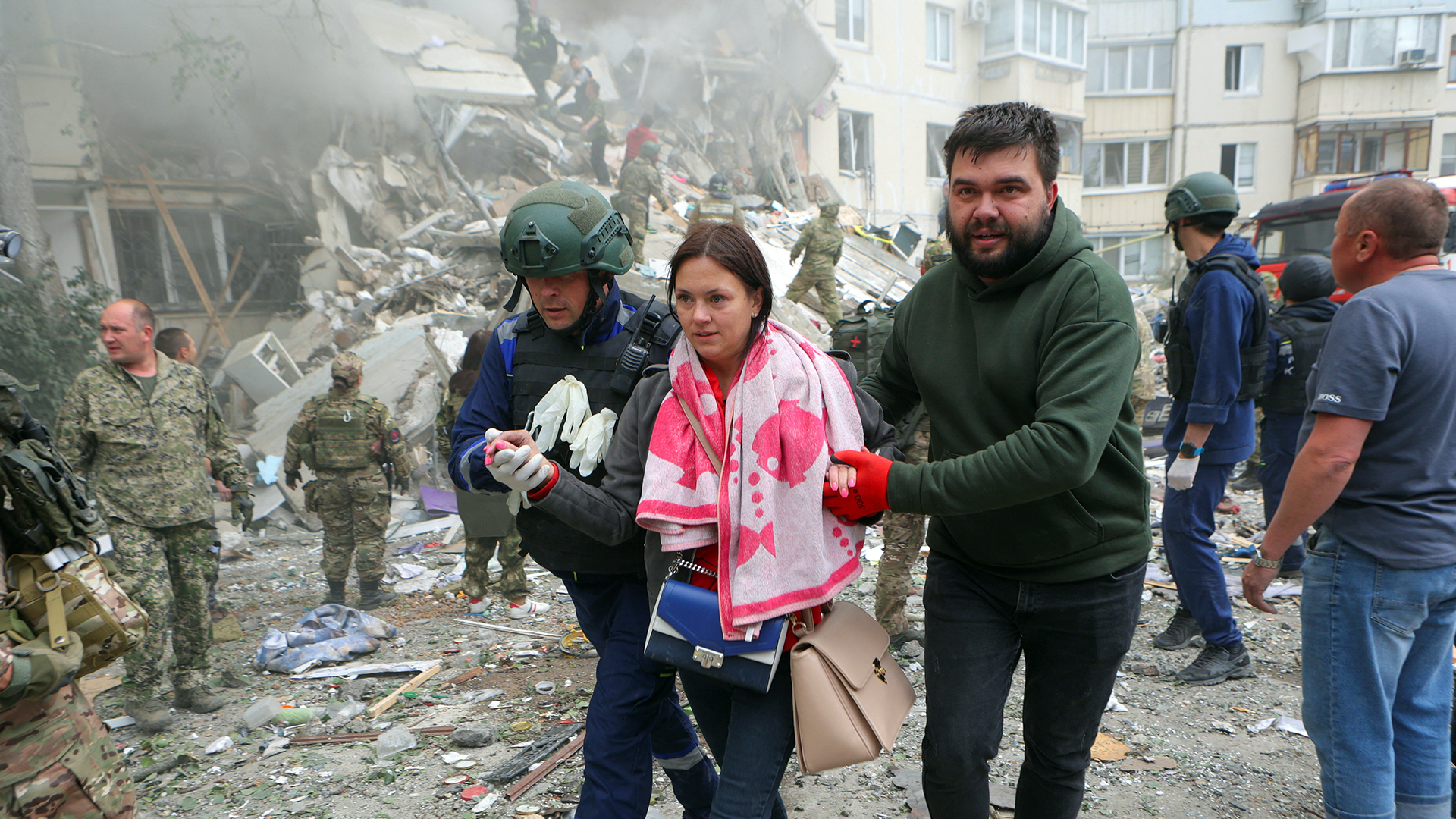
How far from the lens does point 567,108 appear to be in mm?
18234

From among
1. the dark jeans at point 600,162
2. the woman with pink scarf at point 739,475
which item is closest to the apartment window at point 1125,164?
the dark jeans at point 600,162

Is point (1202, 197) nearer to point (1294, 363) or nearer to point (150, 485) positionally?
point (1294, 363)

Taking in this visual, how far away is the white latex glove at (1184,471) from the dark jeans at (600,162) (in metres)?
14.3

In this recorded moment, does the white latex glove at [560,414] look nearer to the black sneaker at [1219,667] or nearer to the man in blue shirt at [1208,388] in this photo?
the man in blue shirt at [1208,388]

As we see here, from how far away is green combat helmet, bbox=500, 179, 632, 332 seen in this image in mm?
Answer: 2328

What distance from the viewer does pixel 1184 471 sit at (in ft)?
12.0

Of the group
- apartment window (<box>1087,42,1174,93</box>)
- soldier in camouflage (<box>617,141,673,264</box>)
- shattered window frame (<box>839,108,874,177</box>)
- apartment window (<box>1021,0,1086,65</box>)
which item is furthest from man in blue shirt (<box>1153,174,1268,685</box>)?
apartment window (<box>1087,42,1174,93</box>)

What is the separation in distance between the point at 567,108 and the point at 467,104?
3.00 m

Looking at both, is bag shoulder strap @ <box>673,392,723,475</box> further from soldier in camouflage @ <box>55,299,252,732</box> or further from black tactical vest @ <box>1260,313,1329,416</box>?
black tactical vest @ <box>1260,313,1329,416</box>

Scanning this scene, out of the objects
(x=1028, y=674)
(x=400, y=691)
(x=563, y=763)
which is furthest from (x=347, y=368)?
(x=1028, y=674)

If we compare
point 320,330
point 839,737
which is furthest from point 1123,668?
point 320,330

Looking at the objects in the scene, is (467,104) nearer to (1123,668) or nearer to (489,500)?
(489,500)

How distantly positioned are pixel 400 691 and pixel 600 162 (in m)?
13.9

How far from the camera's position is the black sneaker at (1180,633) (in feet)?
14.0
